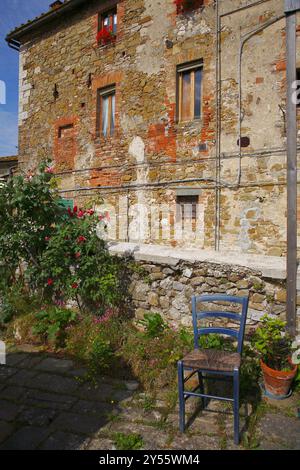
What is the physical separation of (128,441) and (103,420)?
1.18 ft

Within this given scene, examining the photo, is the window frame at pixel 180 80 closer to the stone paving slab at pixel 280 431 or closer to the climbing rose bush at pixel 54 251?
the climbing rose bush at pixel 54 251

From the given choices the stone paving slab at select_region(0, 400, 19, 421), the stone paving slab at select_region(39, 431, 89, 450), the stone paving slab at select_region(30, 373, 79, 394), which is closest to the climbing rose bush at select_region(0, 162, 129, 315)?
the stone paving slab at select_region(30, 373, 79, 394)

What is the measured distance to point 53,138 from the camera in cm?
963

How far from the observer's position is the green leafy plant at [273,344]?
2.96 meters

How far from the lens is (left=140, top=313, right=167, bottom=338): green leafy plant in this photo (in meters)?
3.78

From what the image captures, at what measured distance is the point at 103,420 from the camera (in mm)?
2604

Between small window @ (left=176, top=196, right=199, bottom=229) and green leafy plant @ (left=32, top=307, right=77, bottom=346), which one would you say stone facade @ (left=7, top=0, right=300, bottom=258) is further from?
green leafy plant @ (left=32, top=307, right=77, bottom=346)

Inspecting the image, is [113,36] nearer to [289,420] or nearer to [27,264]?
[27,264]

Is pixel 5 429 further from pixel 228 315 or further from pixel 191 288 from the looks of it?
pixel 191 288

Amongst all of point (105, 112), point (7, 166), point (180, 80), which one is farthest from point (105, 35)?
point (7, 166)

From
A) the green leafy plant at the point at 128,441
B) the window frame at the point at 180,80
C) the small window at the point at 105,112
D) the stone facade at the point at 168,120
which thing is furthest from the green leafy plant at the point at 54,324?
the small window at the point at 105,112

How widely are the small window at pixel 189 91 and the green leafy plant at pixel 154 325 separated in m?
5.11

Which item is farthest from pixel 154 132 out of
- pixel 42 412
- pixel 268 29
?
pixel 42 412
